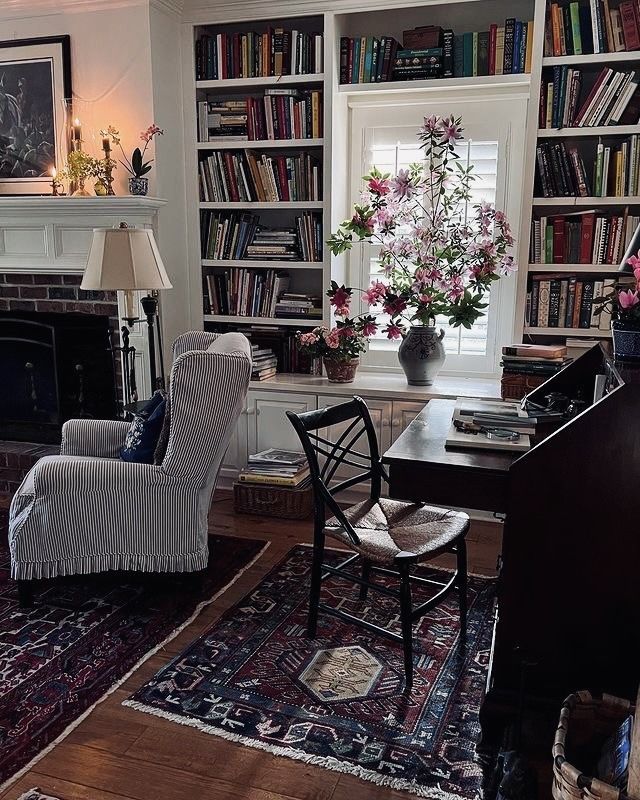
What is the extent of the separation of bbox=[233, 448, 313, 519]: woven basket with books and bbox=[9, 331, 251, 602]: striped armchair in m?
0.93

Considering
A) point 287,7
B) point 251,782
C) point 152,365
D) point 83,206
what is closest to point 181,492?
point 251,782

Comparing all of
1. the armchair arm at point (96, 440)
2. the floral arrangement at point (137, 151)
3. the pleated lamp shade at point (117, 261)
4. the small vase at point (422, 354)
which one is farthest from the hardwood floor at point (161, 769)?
the floral arrangement at point (137, 151)

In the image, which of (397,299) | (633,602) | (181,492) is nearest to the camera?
(633,602)

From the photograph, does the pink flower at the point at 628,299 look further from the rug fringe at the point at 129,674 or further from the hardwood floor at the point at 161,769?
the rug fringe at the point at 129,674

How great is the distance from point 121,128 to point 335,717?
315cm

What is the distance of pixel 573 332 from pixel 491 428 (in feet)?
5.13

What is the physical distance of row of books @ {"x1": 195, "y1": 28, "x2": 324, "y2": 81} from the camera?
3771 millimetres

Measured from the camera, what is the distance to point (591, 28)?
10.7 ft

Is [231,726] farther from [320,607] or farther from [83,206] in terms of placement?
[83,206]

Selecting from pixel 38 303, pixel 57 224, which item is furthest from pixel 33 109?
pixel 38 303

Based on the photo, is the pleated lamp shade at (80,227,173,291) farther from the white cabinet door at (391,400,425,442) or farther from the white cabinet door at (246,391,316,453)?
the white cabinet door at (391,400,425,442)

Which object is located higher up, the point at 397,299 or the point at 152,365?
the point at 397,299

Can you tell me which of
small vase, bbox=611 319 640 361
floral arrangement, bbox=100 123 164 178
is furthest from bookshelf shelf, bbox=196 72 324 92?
small vase, bbox=611 319 640 361

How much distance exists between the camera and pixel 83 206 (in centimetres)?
383
